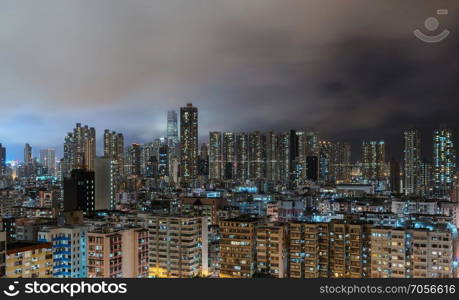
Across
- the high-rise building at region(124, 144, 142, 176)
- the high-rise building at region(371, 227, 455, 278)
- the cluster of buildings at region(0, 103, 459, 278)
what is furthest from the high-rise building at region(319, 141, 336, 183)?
the high-rise building at region(371, 227, 455, 278)

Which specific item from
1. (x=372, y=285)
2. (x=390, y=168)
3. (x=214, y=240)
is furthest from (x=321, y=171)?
(x=372, y=285)

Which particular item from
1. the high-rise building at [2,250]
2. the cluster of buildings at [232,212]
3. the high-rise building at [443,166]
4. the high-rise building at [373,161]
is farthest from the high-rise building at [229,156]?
→ the high-rise building at [2,250]

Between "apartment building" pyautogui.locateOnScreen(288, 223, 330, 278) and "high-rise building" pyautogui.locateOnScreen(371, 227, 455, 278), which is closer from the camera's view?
"high-rise building" pyautogui.locateOnScreen(371, 227, 455, 278)

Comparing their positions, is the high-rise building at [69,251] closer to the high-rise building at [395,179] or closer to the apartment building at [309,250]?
the apartment building at [309,250]

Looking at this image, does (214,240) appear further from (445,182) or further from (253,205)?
(445,182)

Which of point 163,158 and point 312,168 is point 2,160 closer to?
point 163,158

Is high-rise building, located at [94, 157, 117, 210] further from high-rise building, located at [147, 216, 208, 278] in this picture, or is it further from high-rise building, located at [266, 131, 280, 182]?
high-rise building, located at [266, 131, 280, 182]

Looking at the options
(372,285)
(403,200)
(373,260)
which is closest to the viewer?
(372,285)
